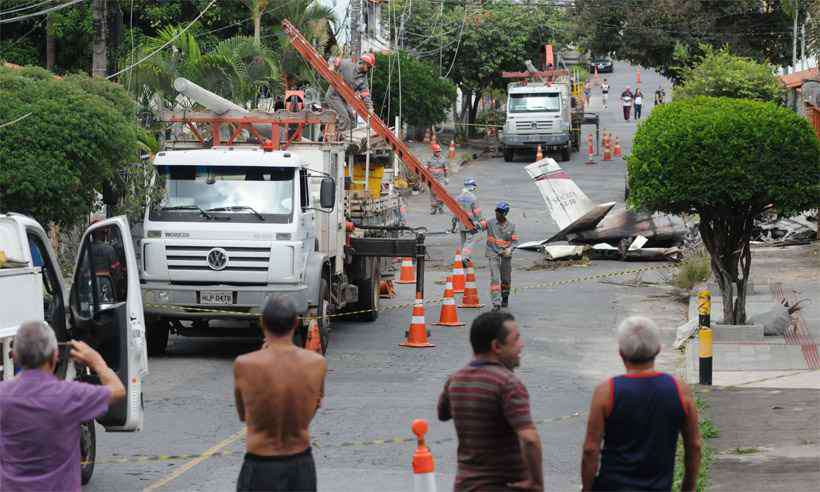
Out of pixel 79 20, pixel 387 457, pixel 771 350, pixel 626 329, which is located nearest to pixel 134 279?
pixel 387 457

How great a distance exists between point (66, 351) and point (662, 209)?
10.3m

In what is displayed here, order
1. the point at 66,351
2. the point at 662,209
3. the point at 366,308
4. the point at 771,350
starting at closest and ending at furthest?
the point at 66,351 < the point at 771,350 < the point at 662,209 < the point at 366,308

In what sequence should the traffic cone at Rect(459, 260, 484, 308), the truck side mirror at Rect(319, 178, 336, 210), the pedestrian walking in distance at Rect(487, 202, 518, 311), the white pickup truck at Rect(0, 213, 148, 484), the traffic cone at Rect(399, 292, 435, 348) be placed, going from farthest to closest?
1. the traffic cone at Rect(459, 260, 484, 308)
2. the pedestrian walking in distance at Rect(487, 202, 518, 311)
3. the traffic cone at Rect(399, 292, 435, 348)
4. the truck side mirror at Rect(319, 178, 336, 210)
5. the white pickup truck at Rect(0, 213, 148, 484)

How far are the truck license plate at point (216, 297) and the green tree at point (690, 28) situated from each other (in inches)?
1445

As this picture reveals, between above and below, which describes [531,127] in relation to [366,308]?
above

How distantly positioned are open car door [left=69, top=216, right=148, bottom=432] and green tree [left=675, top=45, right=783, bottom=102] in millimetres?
27243

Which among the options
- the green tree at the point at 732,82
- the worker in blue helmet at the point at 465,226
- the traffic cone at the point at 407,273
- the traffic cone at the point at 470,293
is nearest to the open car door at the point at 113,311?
the traffic cone at the point at 470,293

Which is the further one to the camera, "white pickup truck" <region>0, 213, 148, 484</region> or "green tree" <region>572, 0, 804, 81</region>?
"green tree" <region>572, 0, 804, 81</region>

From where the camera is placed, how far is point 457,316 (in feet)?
69.2

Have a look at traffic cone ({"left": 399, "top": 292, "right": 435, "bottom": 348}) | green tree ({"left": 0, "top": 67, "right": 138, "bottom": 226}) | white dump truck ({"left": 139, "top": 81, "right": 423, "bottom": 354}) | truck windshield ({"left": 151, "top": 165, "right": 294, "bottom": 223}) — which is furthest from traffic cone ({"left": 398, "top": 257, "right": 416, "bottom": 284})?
truck windshield ({"left": 151, "top": 165, "right": 294, "bottom": 223})

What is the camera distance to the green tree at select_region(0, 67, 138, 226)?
722 inches

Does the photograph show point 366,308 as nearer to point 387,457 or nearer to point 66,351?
point 387,457

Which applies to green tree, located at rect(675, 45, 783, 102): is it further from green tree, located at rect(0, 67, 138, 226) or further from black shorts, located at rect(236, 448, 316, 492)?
black shorts, located at rect(236, 448, 316, 492)

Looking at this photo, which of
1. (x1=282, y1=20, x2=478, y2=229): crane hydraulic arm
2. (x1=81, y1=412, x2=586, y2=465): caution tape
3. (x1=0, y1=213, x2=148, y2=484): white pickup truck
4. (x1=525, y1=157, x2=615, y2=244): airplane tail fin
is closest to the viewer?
(x1=0, y1=213, x2=148, y2=484): white pickup truck
